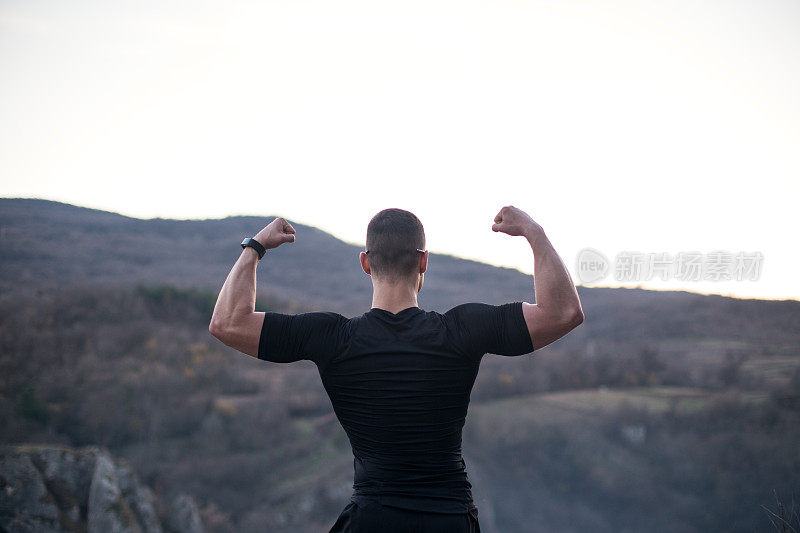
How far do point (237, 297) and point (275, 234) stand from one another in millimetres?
366

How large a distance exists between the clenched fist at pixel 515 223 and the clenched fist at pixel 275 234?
897 millimetres

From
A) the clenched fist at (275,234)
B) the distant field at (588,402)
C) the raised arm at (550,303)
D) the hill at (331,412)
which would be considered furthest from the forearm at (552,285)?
the distant field at (588,402)

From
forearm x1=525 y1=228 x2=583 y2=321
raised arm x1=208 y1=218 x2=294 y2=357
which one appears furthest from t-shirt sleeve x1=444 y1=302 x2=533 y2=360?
raised arm x1=208 y1=218 x2=294 y2=357

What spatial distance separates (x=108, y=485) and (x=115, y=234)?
33.5 meters

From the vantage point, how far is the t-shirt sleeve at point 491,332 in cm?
220

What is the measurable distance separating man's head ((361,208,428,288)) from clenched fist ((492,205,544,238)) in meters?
0.35

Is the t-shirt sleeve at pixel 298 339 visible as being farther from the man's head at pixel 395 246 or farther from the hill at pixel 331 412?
the hill at pixel 331 412

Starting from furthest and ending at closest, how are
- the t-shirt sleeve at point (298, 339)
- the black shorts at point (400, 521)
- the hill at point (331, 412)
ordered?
the hill at point (331, 412) → the t-shirt sleeve at point (298, 339) → the black shorts at point (400, 521)

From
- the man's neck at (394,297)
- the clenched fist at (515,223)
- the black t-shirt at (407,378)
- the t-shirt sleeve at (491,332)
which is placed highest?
the clenched fist at (515,223)

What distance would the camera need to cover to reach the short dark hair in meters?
2.36

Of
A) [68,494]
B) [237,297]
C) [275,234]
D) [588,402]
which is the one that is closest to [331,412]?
[588,402]

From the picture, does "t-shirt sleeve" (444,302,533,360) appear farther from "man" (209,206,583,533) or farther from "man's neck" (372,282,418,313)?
"man's neck" (372,282,418,313)

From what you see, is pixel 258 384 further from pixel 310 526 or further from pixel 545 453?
pixel 545 453

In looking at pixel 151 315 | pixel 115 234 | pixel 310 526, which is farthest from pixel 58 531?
pixel 115 234
